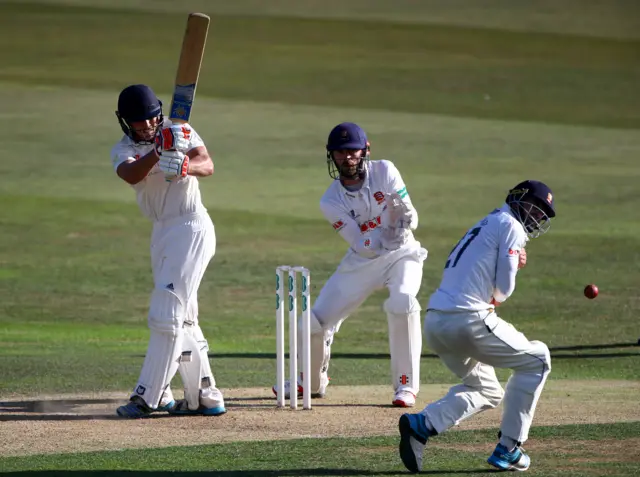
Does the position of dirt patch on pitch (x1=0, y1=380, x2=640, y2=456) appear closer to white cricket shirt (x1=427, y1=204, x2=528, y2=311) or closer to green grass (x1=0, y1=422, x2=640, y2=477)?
green grass (x1=0, y1=422, x2=640, y2=477)

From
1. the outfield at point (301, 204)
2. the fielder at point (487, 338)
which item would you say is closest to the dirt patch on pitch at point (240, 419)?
the outfield at point (301, 204)

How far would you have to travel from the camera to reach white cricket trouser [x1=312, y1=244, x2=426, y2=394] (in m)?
7.60

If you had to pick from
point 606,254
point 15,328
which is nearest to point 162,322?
point 15,328

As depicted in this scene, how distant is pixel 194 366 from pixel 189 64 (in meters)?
1.70

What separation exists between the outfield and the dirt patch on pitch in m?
0.03

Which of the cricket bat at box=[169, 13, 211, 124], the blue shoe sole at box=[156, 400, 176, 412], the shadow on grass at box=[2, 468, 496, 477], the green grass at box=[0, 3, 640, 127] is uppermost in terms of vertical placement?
the green grass at box=[0, 3, 640, 127]

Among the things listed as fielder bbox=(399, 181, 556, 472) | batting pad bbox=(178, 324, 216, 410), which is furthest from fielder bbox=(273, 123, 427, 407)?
fielder bbox=(399, 181, 556, 472)

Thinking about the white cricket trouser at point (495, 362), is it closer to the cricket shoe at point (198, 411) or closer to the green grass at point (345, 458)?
the green grass at point (345, 458)

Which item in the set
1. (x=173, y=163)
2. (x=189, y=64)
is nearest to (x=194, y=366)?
(x=173, y=163)

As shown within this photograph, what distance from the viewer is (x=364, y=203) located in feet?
25.3

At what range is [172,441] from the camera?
6.59m

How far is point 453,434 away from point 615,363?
333 cm

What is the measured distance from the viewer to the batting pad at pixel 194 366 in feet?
23.9

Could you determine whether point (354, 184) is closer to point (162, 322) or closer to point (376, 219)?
point (376, 219)
